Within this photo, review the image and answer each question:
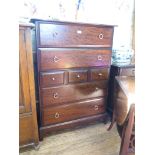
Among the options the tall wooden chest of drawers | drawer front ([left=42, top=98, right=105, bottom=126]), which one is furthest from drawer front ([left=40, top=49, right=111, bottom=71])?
drawer front ([left=42, top=98, right=105, bottom=126])

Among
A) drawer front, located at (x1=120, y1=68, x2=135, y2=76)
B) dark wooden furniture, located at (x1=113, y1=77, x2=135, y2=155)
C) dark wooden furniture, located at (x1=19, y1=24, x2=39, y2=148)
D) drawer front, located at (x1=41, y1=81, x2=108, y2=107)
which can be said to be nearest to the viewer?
dark wooden furniture, located at (x1=113, y1=77, x2=135, y2=155)

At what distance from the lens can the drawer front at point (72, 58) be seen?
5.30 ft

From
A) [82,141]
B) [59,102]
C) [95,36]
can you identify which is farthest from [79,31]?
[82,141]

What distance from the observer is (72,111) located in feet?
6.21

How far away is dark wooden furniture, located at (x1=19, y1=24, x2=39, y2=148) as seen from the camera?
1393 mm

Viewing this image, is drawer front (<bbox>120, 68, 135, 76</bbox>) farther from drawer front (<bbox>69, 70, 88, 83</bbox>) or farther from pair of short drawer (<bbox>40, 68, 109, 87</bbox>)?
drawer front (<bbox>69, 70, 88, 83</bbox>)

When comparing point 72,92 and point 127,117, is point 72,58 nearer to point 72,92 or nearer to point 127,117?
point 72,92

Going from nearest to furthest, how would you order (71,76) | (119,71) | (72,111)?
1. (71,76)
2. (72,111)
3. (119,71)

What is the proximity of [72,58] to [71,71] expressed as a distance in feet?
0.44

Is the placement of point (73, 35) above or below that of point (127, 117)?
above

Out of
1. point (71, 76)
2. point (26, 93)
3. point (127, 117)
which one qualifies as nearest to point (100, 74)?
point (71, 76)

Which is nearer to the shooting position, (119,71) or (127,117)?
(127,117)

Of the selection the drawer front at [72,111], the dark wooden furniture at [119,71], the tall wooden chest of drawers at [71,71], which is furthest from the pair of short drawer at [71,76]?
the drawer front at [72,111]

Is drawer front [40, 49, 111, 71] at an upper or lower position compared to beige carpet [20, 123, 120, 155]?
upper
